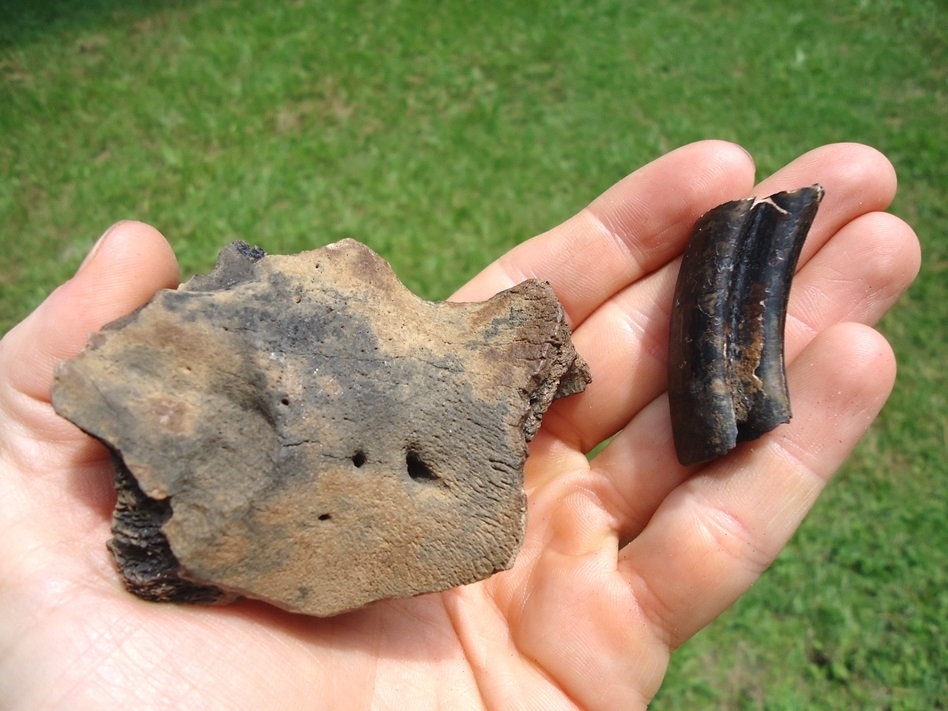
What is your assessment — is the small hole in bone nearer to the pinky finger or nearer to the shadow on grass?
the pinky finger

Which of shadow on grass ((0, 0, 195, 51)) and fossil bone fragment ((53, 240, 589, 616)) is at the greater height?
shadow on grass ((0, 0, 195, 51))

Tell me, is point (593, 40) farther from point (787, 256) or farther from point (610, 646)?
point (610, 646)

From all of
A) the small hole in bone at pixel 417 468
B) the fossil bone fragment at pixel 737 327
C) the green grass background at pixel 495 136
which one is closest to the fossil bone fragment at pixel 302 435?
the small hole in bone at pixel 417 468

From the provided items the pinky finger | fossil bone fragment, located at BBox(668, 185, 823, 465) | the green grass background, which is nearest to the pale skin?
the pinky finger

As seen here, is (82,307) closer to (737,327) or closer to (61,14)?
(737,327)

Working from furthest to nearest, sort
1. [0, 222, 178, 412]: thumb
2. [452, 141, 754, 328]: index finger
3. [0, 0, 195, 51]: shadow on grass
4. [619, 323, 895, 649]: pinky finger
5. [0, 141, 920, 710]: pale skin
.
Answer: [0, 0, 195, 51]: shadow on grass, [452, 141, 754, 328]: index finger, [619, 323, 895, 649]: pinky finger, [0, 222, 178, 412]: thumb, [0, 141, 920, 710]: pale skin

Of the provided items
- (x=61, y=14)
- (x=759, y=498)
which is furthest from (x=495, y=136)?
(x=759, y=498)
